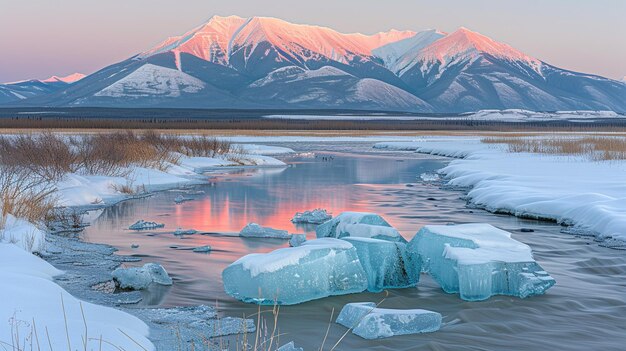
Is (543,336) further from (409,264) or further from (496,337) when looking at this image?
(409,264)

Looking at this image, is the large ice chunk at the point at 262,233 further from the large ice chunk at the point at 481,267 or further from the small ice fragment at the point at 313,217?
the large ice chunk at the point at 481,267

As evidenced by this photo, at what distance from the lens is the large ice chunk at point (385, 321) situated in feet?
28.3

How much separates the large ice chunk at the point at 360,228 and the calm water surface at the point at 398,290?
3.63 feet

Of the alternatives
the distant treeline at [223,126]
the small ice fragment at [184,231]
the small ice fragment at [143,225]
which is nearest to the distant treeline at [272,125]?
the distant treeline at [223,126]

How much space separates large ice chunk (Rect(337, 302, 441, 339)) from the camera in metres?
8.63

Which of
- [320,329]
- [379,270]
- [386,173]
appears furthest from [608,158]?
[320,329]

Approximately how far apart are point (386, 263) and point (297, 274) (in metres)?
1.55

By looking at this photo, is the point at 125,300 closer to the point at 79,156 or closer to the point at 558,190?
the point at 558,190

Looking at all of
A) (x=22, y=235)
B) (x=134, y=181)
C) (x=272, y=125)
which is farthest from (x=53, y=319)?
(x=272, y=125)

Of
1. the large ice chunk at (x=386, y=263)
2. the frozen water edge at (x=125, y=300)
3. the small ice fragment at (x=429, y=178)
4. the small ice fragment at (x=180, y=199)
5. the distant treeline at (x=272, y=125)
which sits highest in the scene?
the large ice chunk at (x=386, y=263)

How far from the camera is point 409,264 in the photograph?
10938 mm

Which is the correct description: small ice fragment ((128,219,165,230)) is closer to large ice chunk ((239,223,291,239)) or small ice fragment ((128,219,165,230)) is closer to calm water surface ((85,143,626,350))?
calm water surface ((85,143,626,350))

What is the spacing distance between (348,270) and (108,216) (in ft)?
32.3

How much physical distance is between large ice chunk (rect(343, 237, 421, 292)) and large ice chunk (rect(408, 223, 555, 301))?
25 centimetres
